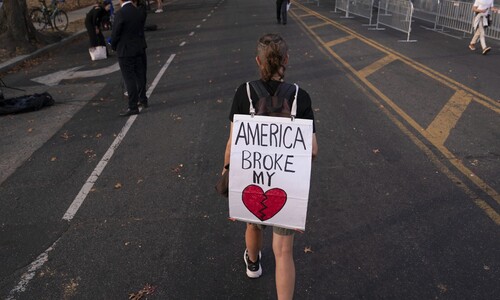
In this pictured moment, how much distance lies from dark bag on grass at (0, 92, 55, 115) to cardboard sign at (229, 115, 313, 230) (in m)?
7.11

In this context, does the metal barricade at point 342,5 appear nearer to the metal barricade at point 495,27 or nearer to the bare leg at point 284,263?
the metal barricade at point 495,27

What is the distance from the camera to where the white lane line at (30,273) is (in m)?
3.52

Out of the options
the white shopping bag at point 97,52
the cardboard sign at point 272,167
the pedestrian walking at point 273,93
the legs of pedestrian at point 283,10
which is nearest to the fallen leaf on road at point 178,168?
the pedestrian walking at point 273,93

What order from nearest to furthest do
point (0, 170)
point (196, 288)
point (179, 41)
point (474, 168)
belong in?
point (196, 288) < point (474, 168) < point (0, 170) < point (179, 41)

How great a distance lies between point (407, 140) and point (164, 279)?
419cm

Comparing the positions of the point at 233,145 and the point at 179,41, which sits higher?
the point at 233,145

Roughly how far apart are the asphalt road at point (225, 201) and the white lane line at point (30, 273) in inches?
0.6

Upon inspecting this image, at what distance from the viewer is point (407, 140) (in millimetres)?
6211

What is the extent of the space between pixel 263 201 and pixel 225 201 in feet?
6.84

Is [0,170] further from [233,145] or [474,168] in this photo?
[474,168]

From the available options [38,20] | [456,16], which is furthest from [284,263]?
[38,20]

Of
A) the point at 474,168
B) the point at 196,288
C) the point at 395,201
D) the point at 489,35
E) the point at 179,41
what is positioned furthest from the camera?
the point at 179,41

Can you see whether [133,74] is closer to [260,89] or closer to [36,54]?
[260,89]

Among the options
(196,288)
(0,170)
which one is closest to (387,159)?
(196,288)
